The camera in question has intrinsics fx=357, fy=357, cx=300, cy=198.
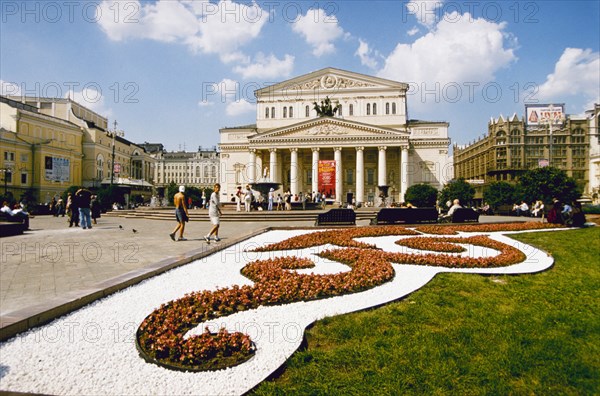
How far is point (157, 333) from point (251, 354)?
4.02 feet

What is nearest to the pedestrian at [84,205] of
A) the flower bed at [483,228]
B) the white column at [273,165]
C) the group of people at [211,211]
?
the group of people at [211,211]

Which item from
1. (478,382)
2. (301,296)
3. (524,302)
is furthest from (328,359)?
(524,302)

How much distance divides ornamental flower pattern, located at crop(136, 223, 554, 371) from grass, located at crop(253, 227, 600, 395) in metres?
0.84

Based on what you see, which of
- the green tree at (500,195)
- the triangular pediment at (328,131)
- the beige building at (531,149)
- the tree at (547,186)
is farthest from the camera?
the beige building at (531,149)

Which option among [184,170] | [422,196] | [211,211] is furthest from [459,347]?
[184,170]

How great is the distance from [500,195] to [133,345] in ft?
196

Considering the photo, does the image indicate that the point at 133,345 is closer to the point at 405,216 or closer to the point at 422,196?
the point at 405,216

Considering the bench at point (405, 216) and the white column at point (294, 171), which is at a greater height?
the white column at point (294, 171)

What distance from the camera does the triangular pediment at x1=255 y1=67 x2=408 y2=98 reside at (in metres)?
64.0

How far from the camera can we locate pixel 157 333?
434 centimetres

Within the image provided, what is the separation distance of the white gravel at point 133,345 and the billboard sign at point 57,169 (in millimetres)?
69469

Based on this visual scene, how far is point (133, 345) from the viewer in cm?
434

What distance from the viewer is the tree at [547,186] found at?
139ft

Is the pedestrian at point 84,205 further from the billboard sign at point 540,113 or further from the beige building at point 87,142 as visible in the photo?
the billboard sign at point 540,113
